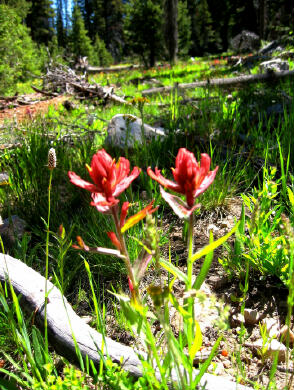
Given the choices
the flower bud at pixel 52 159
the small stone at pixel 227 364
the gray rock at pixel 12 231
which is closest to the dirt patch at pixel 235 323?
the small stone at pixel 227 364

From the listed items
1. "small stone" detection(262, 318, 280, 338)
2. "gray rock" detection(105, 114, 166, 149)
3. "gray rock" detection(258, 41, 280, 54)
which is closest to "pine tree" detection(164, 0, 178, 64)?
Result: "gray rock" detection(258, 41, 280, 54)

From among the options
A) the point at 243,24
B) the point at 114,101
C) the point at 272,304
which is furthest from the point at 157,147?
the point at 243,24

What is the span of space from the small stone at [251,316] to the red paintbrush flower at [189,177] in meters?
0.83

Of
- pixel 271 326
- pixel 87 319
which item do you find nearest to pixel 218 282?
pixel 271 326

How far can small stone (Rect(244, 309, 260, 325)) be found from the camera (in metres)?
1.33

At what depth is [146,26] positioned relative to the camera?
1978cm

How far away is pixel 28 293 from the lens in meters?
1.26

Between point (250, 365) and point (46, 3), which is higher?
point (46, 3)

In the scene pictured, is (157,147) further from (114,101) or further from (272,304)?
(114,101)

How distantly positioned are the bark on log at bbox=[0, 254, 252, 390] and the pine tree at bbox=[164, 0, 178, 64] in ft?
60.4

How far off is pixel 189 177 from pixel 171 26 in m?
19.8

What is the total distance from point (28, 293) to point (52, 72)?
330 inches

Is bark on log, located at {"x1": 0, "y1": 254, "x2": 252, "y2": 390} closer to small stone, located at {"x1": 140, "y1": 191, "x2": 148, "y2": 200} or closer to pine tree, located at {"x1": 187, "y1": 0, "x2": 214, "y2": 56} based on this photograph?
small stone, located at {"x1": 140, "y1": 191, "x2": 148, "y2": 200}

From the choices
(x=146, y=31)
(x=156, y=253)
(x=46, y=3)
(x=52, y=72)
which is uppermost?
(x=46, y=3)
